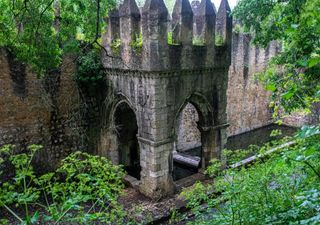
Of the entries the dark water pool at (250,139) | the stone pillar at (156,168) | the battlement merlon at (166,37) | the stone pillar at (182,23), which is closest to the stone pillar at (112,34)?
the battlement merlon at (166,37)

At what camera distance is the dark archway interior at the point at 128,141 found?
1080 cm

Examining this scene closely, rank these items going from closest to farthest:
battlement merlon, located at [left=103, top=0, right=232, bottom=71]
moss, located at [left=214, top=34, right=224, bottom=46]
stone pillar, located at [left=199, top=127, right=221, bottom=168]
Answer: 1. battlement merlon, located at [left=103, top=0, right=232, bottom=71]
2. moss, located at [left=214, top=34, right=224, bottom=46]
3. stone pillar, located at [left=199, top=127, right=221, bottom=168]

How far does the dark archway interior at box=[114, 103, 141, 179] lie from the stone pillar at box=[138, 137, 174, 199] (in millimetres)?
2161

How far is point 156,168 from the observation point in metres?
8.50

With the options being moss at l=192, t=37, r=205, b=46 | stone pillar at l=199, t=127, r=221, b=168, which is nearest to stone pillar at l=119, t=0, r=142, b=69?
moss at l=192, t=37, r=205, b=46

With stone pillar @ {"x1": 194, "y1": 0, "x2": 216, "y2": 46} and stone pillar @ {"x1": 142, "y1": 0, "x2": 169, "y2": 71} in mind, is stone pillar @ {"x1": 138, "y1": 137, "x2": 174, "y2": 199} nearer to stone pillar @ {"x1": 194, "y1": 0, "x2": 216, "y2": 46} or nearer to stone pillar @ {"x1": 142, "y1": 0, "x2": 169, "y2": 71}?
stone pillar @ {"x1": 142, "y1": 0, "x2": 169, "y2": 71}

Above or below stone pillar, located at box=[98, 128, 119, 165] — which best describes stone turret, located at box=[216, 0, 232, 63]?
above

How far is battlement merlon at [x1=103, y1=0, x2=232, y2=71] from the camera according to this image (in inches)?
312

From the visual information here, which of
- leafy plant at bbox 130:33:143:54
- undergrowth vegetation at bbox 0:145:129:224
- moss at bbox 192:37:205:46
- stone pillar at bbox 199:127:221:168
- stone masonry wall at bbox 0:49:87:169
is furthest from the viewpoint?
stone pillar at bbox 199:127:221:168

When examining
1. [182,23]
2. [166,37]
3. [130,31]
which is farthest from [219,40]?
[130,31]

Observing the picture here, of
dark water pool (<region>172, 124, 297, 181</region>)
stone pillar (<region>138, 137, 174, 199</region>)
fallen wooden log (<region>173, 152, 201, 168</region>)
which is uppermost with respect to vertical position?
stone pillar (<region>138, 137, 174, 199</region>)

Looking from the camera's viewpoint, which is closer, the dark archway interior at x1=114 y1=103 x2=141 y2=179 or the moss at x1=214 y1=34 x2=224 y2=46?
the moss at x1=214 y1=34 x2=224 y2=46

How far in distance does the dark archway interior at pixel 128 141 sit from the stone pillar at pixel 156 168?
2.16 m

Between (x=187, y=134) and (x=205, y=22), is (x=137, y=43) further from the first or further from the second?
(x=187, y=134)
